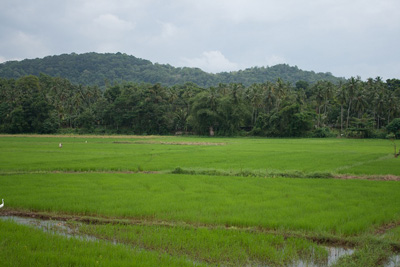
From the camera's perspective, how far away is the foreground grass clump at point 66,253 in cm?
556

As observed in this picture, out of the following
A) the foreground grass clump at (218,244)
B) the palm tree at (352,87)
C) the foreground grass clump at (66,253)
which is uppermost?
the palm tree at (352,87)

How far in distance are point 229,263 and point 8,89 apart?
287 ft

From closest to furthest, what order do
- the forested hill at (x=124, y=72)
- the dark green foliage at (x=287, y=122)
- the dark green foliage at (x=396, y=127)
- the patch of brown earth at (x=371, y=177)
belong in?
the patch of brown earth at (x=371, y=177) → the dark green foliage at (x=396, y=127) → the dark green foliage at (x=287, y=122) → the forested hill at (x=124, y=72)

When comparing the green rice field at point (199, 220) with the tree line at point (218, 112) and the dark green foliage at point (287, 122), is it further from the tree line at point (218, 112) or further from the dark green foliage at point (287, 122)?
the tree line at point (218, 112)

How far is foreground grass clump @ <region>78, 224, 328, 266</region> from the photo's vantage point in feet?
20.7

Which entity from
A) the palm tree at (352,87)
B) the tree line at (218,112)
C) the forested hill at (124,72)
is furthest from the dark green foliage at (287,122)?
the forested hill at (124,72)

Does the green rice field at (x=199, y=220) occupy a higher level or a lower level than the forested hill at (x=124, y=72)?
lower

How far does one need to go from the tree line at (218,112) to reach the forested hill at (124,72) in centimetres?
7104

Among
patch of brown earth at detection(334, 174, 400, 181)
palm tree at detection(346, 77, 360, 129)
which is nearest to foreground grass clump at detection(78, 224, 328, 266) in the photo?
patch of brown earth at detection(334, 174, 400, 181)

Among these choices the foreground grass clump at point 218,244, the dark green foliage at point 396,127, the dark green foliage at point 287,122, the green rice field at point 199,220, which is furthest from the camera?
the dark green foliage at point 287,122

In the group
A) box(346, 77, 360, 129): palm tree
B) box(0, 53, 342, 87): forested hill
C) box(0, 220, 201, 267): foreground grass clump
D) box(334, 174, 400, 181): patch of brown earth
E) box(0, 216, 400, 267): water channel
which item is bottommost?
box(0, 216, 400, 267): water channel

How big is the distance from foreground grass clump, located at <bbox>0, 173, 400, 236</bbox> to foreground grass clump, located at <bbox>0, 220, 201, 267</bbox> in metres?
2.25

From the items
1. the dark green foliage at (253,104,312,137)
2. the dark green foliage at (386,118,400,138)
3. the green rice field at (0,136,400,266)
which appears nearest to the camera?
the green rice field at (0,136,400,266)

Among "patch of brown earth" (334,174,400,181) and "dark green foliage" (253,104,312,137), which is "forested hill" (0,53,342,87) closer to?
"dark green foliage" (253,104,312,137)
